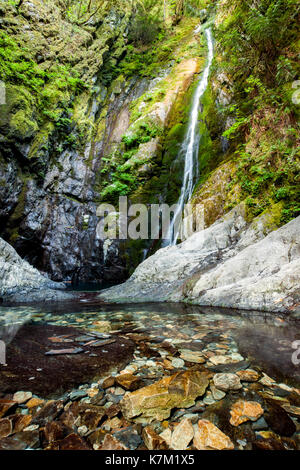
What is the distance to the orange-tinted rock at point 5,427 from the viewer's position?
1.10 m

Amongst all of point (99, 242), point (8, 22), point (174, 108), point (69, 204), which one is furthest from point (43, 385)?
point (8, 22)

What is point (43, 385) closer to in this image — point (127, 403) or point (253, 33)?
point (127, 403)

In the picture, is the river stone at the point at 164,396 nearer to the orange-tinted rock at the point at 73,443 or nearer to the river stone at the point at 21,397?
the orange-tinted rock at the point at 73,443

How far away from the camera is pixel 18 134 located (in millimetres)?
11922

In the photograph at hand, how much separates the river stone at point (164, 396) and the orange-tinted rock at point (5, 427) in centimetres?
56

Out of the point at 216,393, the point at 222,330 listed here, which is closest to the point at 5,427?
the point at 216,393

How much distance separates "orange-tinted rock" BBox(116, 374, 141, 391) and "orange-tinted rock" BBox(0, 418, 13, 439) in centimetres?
66

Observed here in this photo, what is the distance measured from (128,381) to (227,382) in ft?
2.21

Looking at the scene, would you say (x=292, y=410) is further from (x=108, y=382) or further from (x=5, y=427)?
(x=5, y=427)

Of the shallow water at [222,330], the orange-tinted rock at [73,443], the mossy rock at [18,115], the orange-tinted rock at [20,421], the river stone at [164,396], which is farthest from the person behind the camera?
the mossy rock at [18,115]

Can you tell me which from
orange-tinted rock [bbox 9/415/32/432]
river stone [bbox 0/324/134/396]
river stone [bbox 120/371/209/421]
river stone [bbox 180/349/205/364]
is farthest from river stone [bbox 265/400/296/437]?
orange-tinted rock [bbox 9/415/32/432]

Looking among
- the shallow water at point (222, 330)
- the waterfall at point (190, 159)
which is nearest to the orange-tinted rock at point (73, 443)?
the shallow water at point (222, 330)

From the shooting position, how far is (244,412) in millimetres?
1261

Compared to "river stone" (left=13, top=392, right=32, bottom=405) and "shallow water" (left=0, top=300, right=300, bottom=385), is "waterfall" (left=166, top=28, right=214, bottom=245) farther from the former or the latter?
"river stone" (left=13, top=392, right=32, bottom=405)
